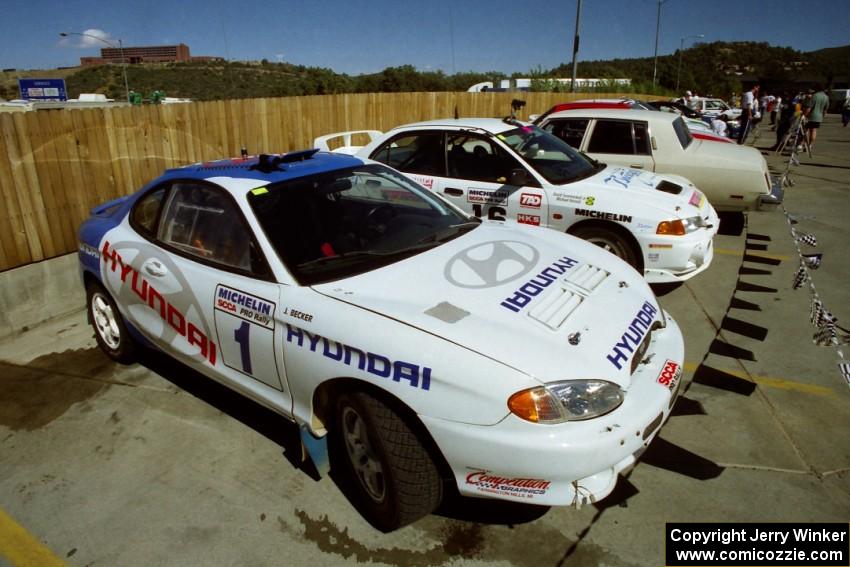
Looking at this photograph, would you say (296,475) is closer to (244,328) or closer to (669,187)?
(244,328)

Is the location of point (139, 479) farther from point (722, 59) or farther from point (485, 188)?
point (722, 59)

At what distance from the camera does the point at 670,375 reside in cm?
275

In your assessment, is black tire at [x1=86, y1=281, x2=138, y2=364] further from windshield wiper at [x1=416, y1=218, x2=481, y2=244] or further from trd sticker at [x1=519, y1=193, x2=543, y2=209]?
trd sticker at [x1=519, y1=193, x2=543, y2=209]

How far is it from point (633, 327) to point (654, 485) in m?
0.89

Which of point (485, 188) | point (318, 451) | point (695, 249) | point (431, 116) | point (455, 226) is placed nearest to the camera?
point (318, 451)

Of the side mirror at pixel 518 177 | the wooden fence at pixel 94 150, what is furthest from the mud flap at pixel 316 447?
the wooden fence at pixel 94 150

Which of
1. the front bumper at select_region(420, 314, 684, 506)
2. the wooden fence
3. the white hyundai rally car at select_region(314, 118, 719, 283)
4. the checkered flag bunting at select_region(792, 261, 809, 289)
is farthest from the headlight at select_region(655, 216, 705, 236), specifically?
the wooden fence

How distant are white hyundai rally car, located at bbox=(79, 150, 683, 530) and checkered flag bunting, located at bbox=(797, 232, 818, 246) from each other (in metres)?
5.21

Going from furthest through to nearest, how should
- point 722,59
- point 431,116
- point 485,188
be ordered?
point 722,59
point 431,116
point 485,188

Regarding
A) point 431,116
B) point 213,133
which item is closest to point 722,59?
point 431,116

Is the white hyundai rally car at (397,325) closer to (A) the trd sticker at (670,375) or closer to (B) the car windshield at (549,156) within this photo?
(A) the trd sticker at (670,375)

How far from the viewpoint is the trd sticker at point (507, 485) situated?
7.50 ft

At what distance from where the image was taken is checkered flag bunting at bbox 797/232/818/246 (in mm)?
7094

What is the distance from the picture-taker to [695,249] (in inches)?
199
